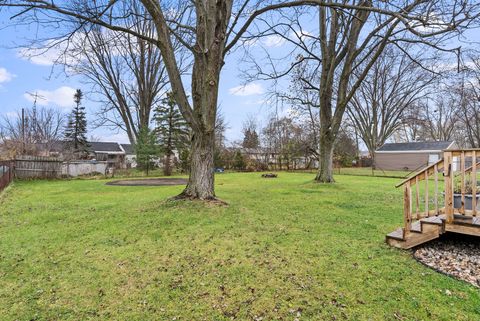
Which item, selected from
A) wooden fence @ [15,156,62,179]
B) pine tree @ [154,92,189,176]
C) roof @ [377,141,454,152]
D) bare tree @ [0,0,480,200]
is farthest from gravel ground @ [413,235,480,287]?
roof @ [377,141,454,152]

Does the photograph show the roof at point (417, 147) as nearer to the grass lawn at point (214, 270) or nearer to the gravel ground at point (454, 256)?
the grass lawn at point (214, 270)

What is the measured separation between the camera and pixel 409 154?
91.5 ft

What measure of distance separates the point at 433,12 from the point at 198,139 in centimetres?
584

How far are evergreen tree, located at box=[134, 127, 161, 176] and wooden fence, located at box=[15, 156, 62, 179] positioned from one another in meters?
4.91

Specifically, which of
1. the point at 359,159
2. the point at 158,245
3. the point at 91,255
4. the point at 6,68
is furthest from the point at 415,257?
the point at 359,159

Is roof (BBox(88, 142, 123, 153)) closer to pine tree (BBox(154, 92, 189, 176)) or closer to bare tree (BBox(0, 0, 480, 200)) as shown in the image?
pine tree (BBox(154, 92, 189, 176))

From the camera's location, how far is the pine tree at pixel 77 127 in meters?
28.9

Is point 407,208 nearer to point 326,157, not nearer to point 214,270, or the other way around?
point 214,270

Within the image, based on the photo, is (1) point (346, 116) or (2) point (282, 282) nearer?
(2) point (282, 282)

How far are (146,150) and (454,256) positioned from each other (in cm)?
1751

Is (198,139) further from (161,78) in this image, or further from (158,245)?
(161,78)

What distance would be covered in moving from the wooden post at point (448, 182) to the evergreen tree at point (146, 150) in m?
17.3

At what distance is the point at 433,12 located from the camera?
5.62m

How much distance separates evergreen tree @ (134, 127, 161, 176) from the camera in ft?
60.0
